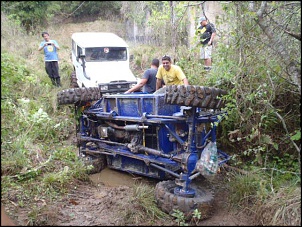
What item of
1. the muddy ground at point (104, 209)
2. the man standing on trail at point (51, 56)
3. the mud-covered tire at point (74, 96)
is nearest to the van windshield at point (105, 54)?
the man standing on trail at point (51, 56)

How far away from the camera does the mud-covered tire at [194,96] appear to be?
14.2ft

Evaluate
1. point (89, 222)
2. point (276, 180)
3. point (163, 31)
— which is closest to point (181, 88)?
point (276, 180)

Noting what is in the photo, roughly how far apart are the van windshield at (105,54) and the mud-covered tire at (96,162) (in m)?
4.78

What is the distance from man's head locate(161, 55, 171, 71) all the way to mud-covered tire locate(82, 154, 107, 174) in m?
2.17

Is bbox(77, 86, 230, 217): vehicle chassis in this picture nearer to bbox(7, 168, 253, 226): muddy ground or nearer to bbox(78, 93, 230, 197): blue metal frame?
bbox(78, 93, 230, 197): blue metal frame

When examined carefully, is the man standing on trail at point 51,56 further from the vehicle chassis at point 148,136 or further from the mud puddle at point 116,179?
the mud puddle at point 116,179

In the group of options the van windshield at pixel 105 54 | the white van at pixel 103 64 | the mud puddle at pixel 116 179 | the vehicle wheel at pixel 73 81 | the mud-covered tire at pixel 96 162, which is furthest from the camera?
the vehicle wheel at pixel 73 81

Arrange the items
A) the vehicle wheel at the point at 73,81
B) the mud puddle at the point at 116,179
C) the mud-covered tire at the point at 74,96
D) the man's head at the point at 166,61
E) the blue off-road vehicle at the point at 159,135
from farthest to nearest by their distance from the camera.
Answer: the vehicle wheel at the point at 73,81
the mud-covered tire at the point at 74,96
the man's head at the point at 166,61
the mud puddle at the point at 116,179
the blue off-road vehicle at the point at 159,135

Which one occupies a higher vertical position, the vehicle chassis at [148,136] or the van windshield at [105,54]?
the van windshield at [105,54]

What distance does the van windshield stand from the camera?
1066 centimetres

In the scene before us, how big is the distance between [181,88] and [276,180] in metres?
1.83

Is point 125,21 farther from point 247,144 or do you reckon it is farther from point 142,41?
point 247,144

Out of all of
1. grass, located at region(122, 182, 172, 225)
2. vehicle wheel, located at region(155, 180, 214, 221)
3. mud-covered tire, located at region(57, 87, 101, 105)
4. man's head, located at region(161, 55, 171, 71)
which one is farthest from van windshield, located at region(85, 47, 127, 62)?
vehicle wheel, located at region(155, 180, 214, 221)

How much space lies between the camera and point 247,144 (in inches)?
228
